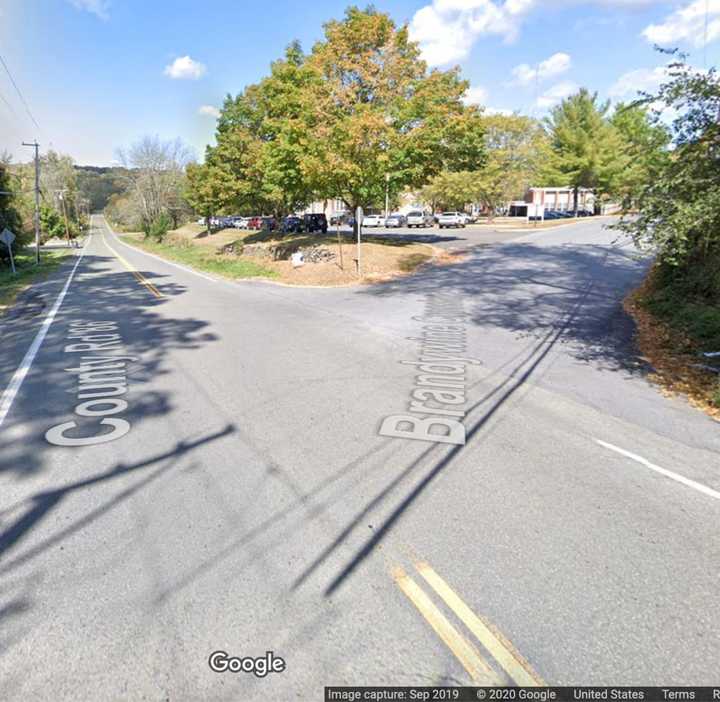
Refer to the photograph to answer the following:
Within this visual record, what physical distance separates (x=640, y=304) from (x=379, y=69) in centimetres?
1524

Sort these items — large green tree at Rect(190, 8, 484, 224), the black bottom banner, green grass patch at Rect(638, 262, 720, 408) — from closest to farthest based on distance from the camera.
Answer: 1. the black bottom banner
2. green grass patch at Rect(638, 262, 720, 408)
3. large green tree at Rect(190, 8, 484, 224)

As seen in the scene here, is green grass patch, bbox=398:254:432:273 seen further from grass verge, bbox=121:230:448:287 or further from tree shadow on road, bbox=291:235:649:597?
tree shadow on road, bbox=291:235:649:597

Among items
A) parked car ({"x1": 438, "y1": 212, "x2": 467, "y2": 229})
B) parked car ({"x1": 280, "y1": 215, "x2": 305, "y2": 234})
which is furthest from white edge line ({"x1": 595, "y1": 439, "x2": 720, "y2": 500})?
parked car ({"x1": 438, "y1": 212, "x2": 467, "y2": 229})

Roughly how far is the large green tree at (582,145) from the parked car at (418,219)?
499 inches

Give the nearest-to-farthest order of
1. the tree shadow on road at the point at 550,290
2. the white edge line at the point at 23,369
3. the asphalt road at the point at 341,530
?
1. the asphalt road at the point at 341,530
2. the white edge line at the point at 23,369
3. the tree shadow on road at the point at 550,290

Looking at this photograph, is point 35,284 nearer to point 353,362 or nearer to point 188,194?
point 353,362

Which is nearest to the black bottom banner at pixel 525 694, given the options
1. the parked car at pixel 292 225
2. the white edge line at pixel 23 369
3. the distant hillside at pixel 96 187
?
the white edge line at pixel 23 369

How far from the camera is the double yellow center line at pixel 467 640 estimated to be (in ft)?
7.75

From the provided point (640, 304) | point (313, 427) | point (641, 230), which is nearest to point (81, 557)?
point (313, 427)

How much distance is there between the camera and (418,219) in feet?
162

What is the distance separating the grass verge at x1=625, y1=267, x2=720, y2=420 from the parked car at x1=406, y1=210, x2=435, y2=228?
3764 cm

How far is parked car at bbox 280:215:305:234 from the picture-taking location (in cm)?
4491

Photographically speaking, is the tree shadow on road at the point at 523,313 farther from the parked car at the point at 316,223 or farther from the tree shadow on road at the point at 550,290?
the parked car at the point at 316,223

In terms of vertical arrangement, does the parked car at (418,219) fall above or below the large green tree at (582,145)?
below
